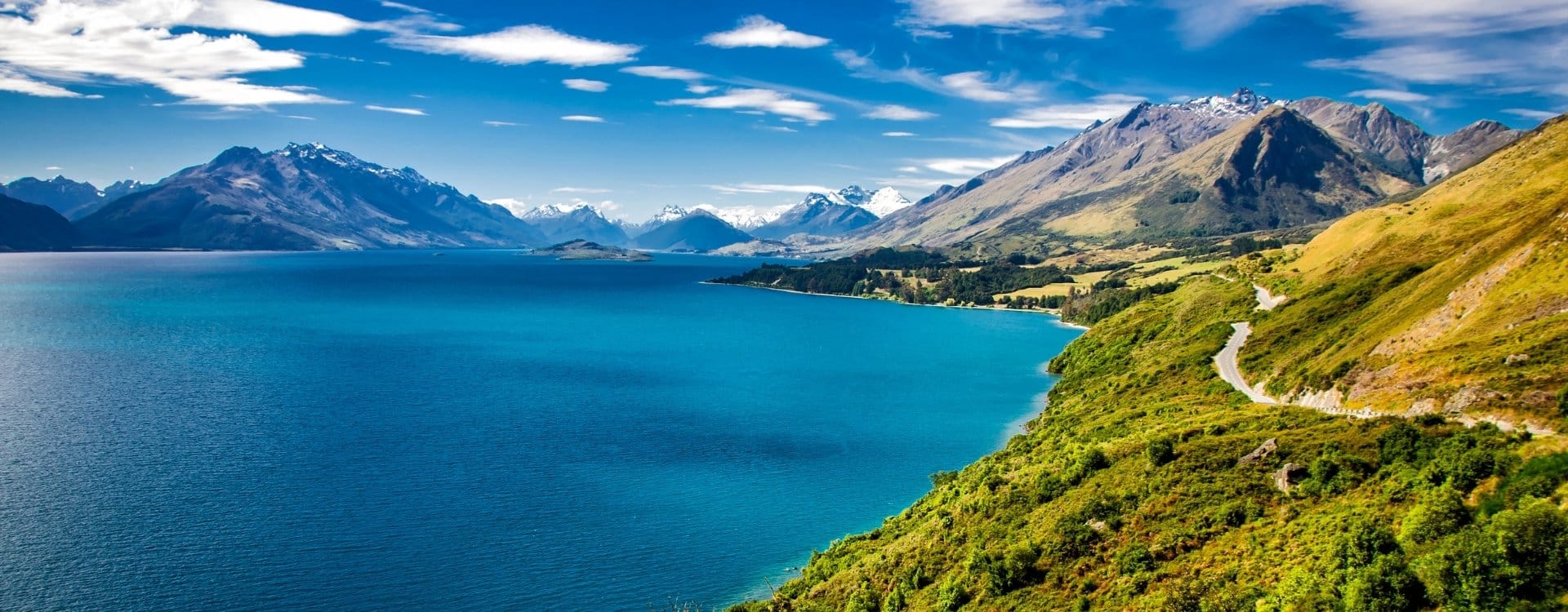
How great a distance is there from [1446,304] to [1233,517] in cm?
3700

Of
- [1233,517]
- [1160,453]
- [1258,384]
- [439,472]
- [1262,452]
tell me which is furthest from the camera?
[439,472]

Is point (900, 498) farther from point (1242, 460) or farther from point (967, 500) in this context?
point (1242, 460)

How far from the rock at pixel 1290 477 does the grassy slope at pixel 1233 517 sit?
1.17 ft

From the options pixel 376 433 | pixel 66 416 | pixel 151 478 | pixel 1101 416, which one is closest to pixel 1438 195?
pixel 1101 416

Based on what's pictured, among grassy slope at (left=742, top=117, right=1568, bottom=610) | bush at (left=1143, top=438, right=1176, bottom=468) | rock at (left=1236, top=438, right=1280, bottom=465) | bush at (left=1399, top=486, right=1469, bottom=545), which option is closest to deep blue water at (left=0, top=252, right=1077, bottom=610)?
A: grassy slope at (left=742, top=117, right=1568, bottom=610)

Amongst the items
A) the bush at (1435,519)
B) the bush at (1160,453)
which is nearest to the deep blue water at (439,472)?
the bush at (1160,453)

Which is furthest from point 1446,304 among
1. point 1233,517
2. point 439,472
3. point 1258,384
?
point 439,472

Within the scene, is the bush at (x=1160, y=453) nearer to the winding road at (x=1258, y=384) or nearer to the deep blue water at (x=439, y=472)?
the winding road at (x=1258, y=384)

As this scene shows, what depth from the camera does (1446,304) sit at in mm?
63406

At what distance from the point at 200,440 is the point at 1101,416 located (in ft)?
314

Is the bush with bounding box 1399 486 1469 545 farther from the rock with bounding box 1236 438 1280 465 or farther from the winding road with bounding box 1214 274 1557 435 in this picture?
the rock with bounding box 1236 438 1280 465

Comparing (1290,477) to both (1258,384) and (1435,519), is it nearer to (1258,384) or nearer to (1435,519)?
(1435,519)

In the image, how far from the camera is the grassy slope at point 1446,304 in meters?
47.8

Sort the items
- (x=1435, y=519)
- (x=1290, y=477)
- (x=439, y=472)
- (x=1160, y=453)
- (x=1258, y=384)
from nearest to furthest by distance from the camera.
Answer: (x=1435, y=519)
(x=1290, y=477)
(x=1160, y=453)
(x=1258, y=384)
(x=439, y=472)
